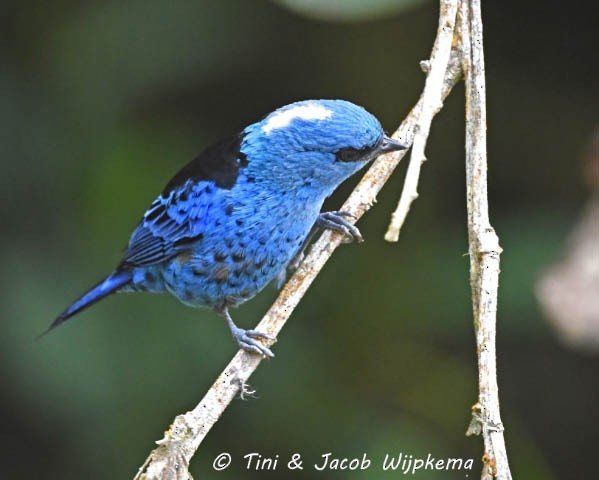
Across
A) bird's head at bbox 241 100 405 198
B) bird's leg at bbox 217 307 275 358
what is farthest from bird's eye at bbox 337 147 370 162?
bird's leg at bbox 217 307 275 358

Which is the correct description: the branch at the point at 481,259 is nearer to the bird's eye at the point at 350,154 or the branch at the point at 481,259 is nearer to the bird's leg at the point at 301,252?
the bird's eye at the point at 350,154

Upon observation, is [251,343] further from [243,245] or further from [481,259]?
[481,259]

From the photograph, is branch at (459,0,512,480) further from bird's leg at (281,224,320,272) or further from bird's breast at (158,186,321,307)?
bird's leg at (281,224,320,272)

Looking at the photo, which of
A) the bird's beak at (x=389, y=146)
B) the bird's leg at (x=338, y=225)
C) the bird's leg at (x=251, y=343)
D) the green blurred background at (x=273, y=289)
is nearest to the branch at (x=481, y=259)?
the bird's beak at (x=389, y=146)

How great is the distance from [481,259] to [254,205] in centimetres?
101

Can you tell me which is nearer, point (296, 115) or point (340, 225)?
point (296, 115)

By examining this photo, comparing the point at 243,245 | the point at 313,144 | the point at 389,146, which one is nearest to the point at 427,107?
the point at 389,146

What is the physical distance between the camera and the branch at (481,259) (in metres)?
2.42

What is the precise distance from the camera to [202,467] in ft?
13.3

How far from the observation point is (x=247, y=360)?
3070 millimetres

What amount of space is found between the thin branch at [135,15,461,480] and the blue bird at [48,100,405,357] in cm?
7

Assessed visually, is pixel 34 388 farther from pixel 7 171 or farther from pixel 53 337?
pixel 7 171

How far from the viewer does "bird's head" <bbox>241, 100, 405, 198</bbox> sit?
3.11 m

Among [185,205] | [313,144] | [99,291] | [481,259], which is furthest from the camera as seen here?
[99,291]
